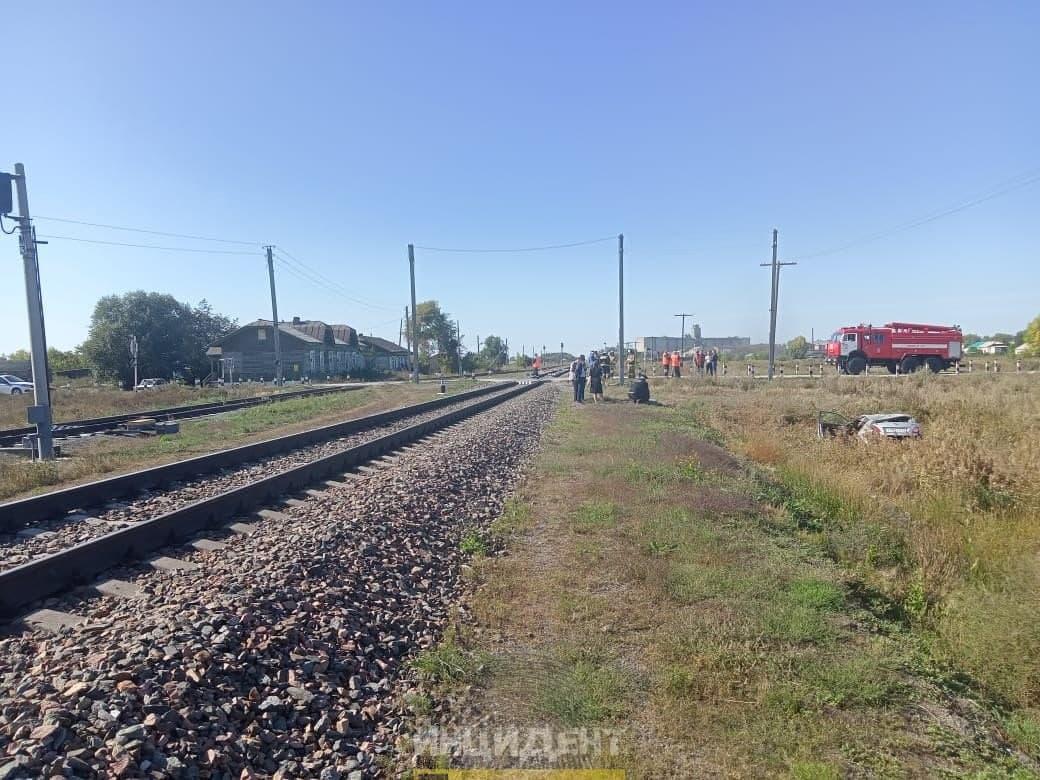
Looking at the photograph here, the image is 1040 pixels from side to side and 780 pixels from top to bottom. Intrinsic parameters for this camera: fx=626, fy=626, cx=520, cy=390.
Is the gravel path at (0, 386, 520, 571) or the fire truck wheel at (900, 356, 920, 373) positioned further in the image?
the fire truck wheel at (900, 356, 920, 373)

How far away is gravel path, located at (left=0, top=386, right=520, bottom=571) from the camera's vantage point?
6.32m

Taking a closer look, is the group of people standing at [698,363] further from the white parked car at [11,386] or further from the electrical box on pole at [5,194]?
the white parked car at [11,386]

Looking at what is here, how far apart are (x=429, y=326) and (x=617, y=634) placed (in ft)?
282

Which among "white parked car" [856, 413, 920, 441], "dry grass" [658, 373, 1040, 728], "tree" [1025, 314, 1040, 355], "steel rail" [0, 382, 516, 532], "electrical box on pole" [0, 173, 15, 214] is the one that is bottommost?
"dry grass" [658, 373, 1040, 728]

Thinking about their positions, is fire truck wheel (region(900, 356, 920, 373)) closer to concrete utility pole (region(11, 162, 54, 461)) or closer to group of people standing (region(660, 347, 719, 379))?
group of people standing (region(660, 347, 719, 379))

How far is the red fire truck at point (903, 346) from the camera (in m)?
42.5

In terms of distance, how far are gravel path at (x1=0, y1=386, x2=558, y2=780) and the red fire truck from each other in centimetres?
4329

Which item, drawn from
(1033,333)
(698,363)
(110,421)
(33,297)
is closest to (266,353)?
(698,363)

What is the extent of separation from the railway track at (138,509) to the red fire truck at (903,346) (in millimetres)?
38936

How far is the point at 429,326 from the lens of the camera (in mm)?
88688

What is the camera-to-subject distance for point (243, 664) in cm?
371

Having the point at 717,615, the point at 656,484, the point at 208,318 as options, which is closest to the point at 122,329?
the point at 208,318

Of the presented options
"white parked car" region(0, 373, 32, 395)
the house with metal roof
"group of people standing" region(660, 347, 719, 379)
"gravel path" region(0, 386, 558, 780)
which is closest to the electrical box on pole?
"gravel path" region(0, 386, 558, 780)

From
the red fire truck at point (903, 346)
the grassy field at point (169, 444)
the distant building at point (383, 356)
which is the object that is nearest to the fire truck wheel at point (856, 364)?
the red fire truck at point (903, 346)
